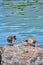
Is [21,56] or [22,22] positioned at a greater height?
[21,56]

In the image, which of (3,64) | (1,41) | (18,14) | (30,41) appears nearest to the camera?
(3,64)

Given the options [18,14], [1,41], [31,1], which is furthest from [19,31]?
[31,1]

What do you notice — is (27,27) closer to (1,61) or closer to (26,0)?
(1,61)

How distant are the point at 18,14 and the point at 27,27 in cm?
328

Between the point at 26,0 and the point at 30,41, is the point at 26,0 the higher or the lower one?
→ the lower one

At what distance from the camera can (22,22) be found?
597 inches

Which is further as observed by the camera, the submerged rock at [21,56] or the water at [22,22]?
the water at [22,22]

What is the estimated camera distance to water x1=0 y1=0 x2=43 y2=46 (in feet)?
40.6

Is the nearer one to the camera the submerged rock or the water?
the submerged rock

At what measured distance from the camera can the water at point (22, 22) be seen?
12.4 meters

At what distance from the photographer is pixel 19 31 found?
43.5ft

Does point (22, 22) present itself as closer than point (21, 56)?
No

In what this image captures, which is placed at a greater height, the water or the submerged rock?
the submerged rock

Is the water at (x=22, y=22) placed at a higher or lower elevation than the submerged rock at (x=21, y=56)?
lower
